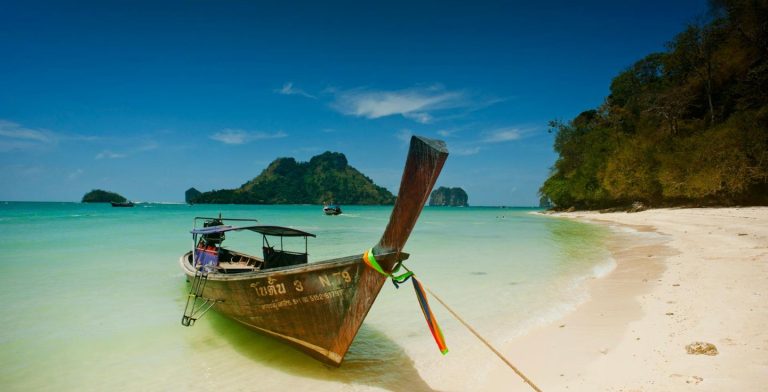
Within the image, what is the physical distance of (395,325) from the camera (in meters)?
6.98

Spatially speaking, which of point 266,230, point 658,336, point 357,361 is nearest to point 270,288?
point 357,361

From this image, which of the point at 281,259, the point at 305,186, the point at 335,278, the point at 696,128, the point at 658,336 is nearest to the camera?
the point at 335,278

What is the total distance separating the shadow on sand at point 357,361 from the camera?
479cm

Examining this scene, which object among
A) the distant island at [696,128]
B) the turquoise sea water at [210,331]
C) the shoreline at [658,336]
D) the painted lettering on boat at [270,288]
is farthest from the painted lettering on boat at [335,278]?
the distant island at [696,128]

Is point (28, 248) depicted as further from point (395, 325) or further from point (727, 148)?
point (727, 148)

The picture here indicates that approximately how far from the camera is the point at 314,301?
15.1 feet

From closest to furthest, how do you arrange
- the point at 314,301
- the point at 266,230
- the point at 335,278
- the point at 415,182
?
1. the point at 415,182
2. the point at 335,278
3. the point at 314,301
4. the point at 266,230

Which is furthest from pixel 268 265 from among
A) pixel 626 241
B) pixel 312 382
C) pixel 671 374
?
pixel 626 241

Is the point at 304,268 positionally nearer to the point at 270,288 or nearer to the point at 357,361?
the point at 270,288

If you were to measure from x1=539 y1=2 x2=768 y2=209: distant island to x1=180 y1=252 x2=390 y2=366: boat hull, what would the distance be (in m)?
29.9

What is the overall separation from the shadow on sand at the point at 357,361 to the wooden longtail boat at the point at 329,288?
35 centimetres

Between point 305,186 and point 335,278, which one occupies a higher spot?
point 305,186

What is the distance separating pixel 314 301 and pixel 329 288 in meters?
0.33

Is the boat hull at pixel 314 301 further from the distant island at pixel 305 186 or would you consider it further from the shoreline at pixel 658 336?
the distant island at pixel 305 186
